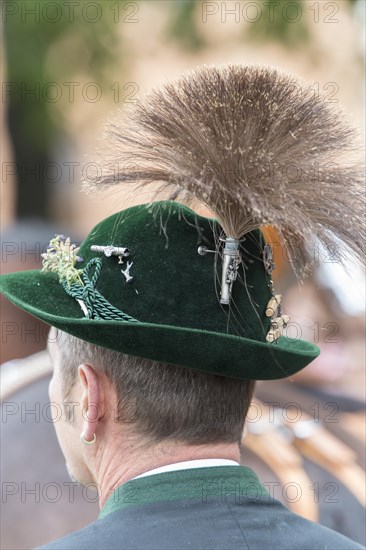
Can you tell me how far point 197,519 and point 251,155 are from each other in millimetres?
728

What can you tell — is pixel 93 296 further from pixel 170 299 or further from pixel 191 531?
pixel 191 531

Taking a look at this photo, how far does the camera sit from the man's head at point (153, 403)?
1504 millimetres

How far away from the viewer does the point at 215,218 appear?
1552 mm

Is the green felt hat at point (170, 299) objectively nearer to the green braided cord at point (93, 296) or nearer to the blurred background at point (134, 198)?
the green braided cord at point (93, 296)

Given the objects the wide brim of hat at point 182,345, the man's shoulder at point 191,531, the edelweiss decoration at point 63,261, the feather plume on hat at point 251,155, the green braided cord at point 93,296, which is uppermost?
the feather plume on hat at point 251,155

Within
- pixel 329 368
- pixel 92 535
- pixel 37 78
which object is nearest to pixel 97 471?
pixel 92 535

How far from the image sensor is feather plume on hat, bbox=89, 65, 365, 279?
4.70ft

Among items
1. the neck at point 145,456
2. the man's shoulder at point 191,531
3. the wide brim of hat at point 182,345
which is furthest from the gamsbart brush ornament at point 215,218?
the man's shoulder at point 191,531

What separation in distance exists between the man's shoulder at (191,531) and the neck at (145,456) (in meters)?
0.11

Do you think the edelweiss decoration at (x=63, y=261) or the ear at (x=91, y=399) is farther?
the edelweiss decoration at (x=63, y=261)

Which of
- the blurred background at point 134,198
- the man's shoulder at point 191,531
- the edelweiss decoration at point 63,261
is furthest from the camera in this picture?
the blurred background at point 134,198

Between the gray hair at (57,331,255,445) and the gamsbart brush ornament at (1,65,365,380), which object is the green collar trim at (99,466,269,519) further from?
the gamsbart brush ornament at (1,65,365,380)

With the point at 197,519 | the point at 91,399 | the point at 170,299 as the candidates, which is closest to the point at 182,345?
the point at 170,299

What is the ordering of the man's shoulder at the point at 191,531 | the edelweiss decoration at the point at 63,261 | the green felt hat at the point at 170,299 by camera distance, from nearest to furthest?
the man's shoulder at the point at 191,531 → the green felt hat at the point at 170,299 → the edelweiss decoration at the point at 63,261
